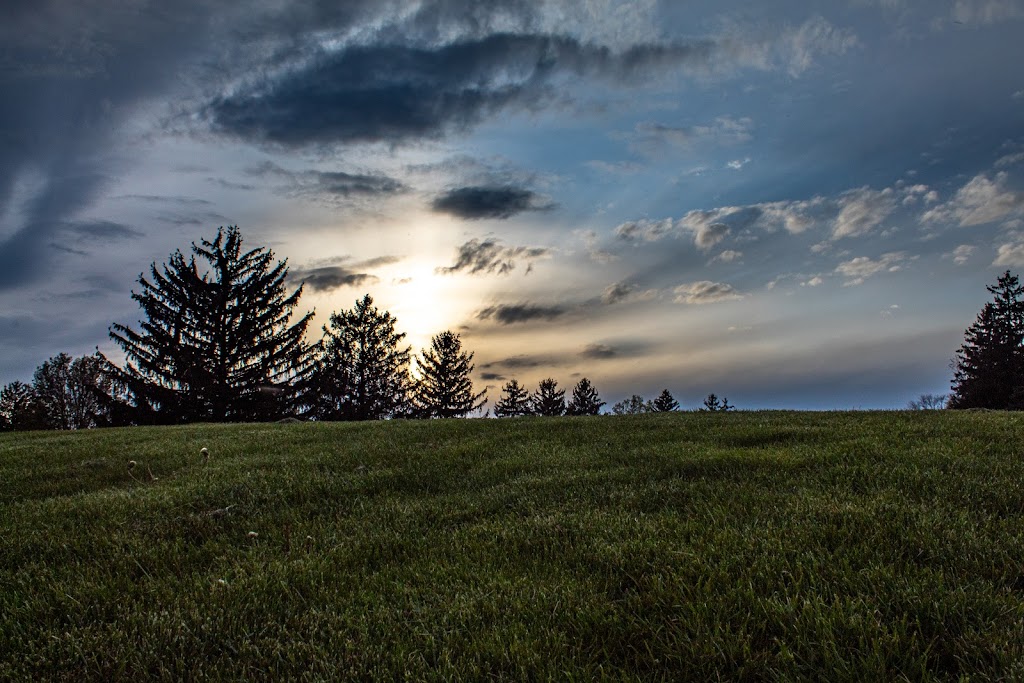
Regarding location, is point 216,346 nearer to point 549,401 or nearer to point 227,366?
point 227,366

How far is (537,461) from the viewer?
10688 mm

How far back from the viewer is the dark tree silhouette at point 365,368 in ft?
183

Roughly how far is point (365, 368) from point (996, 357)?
60.1 meters

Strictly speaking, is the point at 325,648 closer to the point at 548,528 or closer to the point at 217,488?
the point at 548,528

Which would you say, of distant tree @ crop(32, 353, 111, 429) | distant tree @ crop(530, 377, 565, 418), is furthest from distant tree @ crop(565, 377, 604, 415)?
distant tree @ crop(32, 353, 111, 429)

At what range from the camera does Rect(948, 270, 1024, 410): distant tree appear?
157 ft

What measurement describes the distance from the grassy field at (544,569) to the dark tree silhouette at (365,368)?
151ft

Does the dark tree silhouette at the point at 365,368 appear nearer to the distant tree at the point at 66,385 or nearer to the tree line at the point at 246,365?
the tree line at the point at 246,365

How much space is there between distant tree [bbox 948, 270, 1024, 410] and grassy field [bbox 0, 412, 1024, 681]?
50.1 meters

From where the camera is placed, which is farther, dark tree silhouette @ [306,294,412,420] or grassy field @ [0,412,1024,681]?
dark tree silhouette @ [306,294,412,420]

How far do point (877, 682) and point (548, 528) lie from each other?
11.9 feet

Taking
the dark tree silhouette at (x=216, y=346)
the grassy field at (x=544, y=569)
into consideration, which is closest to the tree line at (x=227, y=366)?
the dark tree silhouette at (x=216, y=346)

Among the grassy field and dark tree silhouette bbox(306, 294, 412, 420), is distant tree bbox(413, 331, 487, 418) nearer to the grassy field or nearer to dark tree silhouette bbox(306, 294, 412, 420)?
dark tree silhouette bbox(306, 294, 412, 420)

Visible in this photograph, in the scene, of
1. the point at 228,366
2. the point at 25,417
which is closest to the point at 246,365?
the point at 228,366
